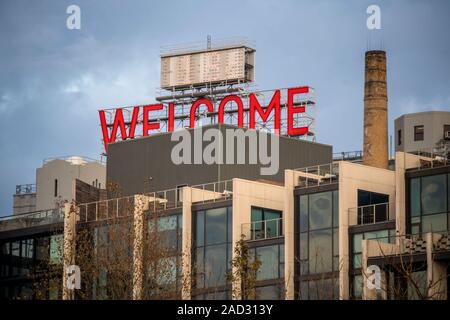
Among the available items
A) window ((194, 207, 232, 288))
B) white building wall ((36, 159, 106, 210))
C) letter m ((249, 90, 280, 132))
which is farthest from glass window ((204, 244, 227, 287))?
white building wall ((36, 159, 106, 210))

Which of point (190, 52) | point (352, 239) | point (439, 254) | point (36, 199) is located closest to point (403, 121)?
point (190, 52)

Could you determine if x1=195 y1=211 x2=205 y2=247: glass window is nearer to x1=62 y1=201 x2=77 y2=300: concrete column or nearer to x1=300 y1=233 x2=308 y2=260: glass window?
x1=300 y1=233 x2=308 y2=260: glass window

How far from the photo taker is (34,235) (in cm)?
11575

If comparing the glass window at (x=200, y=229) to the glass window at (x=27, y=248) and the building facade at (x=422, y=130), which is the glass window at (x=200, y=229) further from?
the building facade at (x=422, y=130)

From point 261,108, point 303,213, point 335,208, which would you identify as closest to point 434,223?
point 335,208

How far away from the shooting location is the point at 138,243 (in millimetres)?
94750

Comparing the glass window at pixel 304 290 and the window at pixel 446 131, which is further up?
the window at pixel 446 131

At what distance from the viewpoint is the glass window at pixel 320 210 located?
3799 inches

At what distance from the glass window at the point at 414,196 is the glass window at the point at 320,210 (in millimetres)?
6085

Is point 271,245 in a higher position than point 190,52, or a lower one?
lower

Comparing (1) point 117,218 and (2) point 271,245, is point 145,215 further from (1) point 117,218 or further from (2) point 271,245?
(2) point 271,245

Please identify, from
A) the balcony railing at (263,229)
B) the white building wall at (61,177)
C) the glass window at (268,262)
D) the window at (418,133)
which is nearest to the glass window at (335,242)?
the glass window at (268,262)

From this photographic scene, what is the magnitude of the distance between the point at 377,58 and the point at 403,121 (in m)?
50.2
